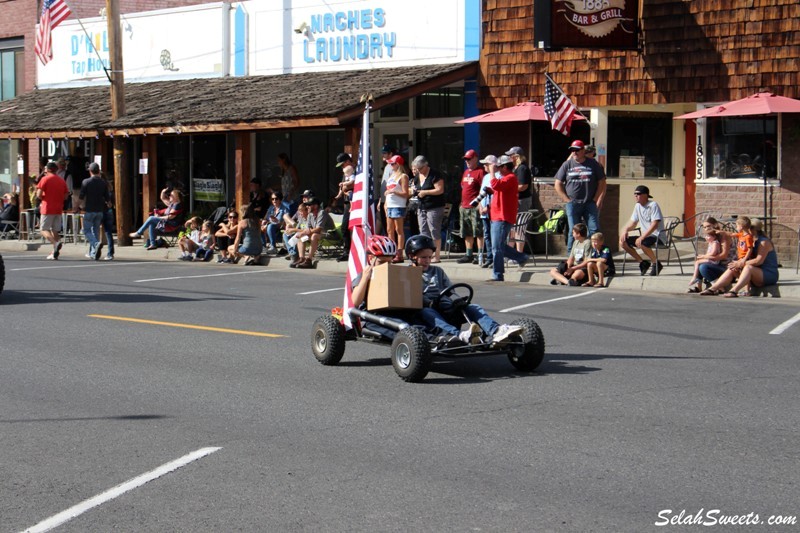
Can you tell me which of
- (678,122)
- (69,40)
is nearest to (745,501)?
(678,122)

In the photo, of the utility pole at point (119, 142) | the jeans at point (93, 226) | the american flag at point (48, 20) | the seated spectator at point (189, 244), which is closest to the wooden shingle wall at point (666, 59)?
the seated spectator at point (189, 244)

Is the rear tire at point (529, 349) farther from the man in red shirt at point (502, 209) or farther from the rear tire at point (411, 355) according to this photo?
the man in red shirt at point (502, 209)

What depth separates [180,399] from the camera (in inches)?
344

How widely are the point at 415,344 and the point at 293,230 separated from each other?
39.7 feet

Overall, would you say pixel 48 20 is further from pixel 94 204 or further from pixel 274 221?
pixel 274 221

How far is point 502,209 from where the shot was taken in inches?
683

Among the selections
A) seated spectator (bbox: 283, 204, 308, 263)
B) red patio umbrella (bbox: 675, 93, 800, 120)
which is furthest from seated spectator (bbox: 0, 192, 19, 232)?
red patio umbrella (bbox: 675, 93, 800, 120)

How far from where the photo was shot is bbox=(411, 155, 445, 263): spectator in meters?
19.2

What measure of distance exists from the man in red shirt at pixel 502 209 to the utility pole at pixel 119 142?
10125 millimetres

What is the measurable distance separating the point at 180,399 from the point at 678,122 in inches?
571

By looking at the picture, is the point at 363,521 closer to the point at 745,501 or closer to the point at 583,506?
the point at 583,506

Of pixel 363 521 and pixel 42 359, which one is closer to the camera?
pixel 363 521

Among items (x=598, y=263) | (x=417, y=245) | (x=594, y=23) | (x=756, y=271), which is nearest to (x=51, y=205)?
(x=594, y=23)

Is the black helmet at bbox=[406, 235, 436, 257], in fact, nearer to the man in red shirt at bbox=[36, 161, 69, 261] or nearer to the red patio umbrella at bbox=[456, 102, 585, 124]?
the red patio umbrella at bbox=[456, 102, 585, 124]
